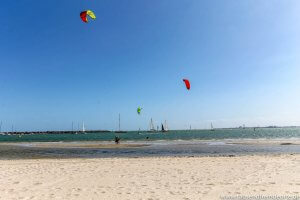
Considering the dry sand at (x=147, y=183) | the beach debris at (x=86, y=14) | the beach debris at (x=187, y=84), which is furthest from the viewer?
the beach debris at (x=187, y=84)

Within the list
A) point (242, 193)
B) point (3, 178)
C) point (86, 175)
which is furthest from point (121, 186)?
point (3, 178)

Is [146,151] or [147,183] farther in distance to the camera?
Answer: [146,151]

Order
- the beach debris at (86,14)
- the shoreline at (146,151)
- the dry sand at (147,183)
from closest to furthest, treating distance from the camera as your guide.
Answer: the dry sand at (147,183) → the beach debris at (86,14) → the shoreline at (146,151)

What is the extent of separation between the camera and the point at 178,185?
10.8m

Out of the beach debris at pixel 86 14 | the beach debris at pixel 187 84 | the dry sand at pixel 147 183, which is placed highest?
the beach debris at pixel 86 14

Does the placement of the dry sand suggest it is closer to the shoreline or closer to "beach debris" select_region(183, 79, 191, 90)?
the shoreline

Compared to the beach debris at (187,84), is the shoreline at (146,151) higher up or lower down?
lower down

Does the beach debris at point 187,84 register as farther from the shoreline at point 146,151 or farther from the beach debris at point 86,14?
the beach debris at point 86,14

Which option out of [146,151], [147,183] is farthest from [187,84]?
[147,183]

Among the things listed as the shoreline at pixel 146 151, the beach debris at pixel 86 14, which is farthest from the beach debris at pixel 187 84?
the beach debris at pixel 86 14

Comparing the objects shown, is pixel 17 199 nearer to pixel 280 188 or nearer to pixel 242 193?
pixel 242 193

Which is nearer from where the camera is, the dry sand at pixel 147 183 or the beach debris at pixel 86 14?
the dry sand at pixel 147 183

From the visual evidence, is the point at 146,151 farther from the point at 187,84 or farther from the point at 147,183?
the point at 147,183

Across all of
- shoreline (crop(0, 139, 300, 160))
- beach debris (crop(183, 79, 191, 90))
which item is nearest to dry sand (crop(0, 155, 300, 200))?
shoreline (crop(0, 139, 300, 160))
